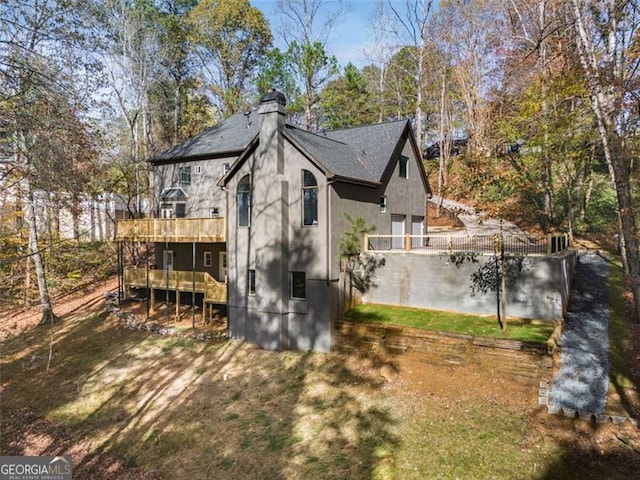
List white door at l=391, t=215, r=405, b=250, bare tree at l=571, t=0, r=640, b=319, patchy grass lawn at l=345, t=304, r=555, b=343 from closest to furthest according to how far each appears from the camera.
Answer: bare tree at l=571, t=0, r=640, b=319 → patchy grass lawn at l=345, t=304, r=555, b=343 → white door at l=391, t=215, r=405, b=250

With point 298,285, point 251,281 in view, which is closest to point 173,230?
point 251,281

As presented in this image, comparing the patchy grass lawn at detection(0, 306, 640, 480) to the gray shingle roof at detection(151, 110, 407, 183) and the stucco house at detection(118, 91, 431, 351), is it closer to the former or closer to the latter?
the stucco house at detection(118, 91, 431, 351)

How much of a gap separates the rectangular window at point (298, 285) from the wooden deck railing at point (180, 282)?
374 cm

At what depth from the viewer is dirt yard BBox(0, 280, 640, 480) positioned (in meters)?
8.06

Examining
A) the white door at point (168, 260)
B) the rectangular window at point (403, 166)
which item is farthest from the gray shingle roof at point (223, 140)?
the rectangular window at point (403, 166)

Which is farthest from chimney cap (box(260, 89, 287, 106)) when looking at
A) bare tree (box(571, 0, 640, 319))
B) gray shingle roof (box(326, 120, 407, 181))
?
bare tree (box(571, 0, 640, 319))

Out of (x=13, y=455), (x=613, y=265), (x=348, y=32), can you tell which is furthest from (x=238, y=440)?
(x=348, y=32)

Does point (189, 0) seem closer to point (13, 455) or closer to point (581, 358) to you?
point (13, 455)

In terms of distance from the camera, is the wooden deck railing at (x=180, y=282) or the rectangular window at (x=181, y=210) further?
the rectangular window at (x=181, y=210)

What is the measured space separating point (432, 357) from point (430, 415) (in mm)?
2382

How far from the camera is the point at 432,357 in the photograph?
1172cm

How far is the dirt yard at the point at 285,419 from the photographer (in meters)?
8.06

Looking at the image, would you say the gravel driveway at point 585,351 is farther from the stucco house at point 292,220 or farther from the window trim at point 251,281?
the window trim at point 251,281

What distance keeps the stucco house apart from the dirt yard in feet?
5.13
